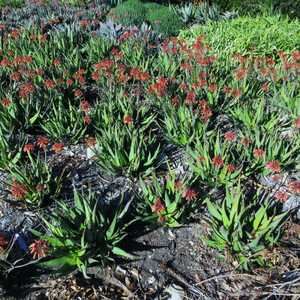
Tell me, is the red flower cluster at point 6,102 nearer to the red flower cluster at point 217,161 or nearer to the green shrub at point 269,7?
the red flower cluster at point 217,161

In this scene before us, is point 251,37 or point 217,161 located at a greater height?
point 251,37

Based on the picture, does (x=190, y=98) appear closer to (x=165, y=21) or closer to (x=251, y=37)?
(x=251, y=37)

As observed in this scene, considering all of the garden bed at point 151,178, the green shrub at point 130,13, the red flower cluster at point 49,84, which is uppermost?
the red flower cluster at point 49,84

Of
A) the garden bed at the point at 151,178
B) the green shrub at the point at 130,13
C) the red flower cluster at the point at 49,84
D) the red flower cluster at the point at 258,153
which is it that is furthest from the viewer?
the green shrub at the point at 130,13

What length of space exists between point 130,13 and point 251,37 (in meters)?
3.09

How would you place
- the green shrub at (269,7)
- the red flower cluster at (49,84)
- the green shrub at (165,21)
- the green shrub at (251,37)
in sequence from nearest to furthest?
the red flower cluster at (49,84) < the green shrub at (251,37) < the green shrub at (165,21) < the green shrub at (269,7)

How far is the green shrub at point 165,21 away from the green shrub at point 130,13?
0.19m

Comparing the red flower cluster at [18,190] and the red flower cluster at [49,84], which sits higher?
the red flower cluster at [49,84]

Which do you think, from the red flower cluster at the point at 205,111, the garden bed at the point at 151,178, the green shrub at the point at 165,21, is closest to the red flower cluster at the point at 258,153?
the garden bed at the point at 151,178

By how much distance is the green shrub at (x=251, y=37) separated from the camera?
5.95 m

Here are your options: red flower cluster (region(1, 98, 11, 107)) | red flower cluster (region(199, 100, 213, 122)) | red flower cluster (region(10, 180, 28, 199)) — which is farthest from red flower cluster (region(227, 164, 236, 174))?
red flower cluster (region(1, 98, 11, 107))

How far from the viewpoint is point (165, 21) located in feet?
25.2

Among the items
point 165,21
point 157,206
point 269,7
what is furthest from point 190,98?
point 269,7

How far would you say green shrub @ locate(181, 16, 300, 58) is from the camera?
5.95m
